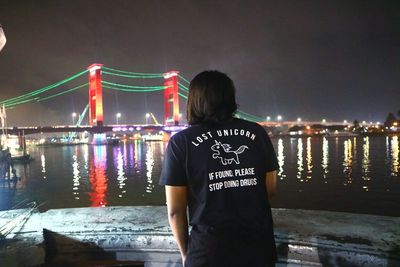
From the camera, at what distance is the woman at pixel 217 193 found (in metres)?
1.29

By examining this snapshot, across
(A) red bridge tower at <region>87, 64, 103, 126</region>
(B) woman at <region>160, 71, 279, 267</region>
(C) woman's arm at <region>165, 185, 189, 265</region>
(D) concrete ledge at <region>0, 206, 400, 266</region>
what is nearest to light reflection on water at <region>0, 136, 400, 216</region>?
(D) concrete ledge at <region>0, 206, 400, 266</region>

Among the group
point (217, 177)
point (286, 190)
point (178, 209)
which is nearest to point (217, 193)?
point (217, 177)

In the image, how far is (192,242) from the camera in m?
1.31

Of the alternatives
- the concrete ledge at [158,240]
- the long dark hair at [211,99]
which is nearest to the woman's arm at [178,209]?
the long dark hair at [211,99]

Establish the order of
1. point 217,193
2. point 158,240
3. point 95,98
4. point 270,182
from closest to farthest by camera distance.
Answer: point 217,193 < point 270,182 < point 158,240 < point 95,98

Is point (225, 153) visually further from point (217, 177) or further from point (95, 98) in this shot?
point (95, 98)

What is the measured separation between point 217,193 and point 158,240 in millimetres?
932

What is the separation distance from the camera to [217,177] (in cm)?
132

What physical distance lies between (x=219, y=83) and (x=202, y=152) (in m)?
0.30

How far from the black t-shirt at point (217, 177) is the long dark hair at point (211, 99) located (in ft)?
0.16

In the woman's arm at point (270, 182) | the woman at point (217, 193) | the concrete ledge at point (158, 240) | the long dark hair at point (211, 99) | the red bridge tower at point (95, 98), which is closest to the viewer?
the woman at point (217, 193)

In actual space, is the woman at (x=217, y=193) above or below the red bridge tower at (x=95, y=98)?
below

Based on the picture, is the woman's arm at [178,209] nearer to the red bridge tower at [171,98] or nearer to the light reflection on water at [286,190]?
the light reflection on water at [286,190]

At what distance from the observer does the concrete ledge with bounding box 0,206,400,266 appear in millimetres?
1815
